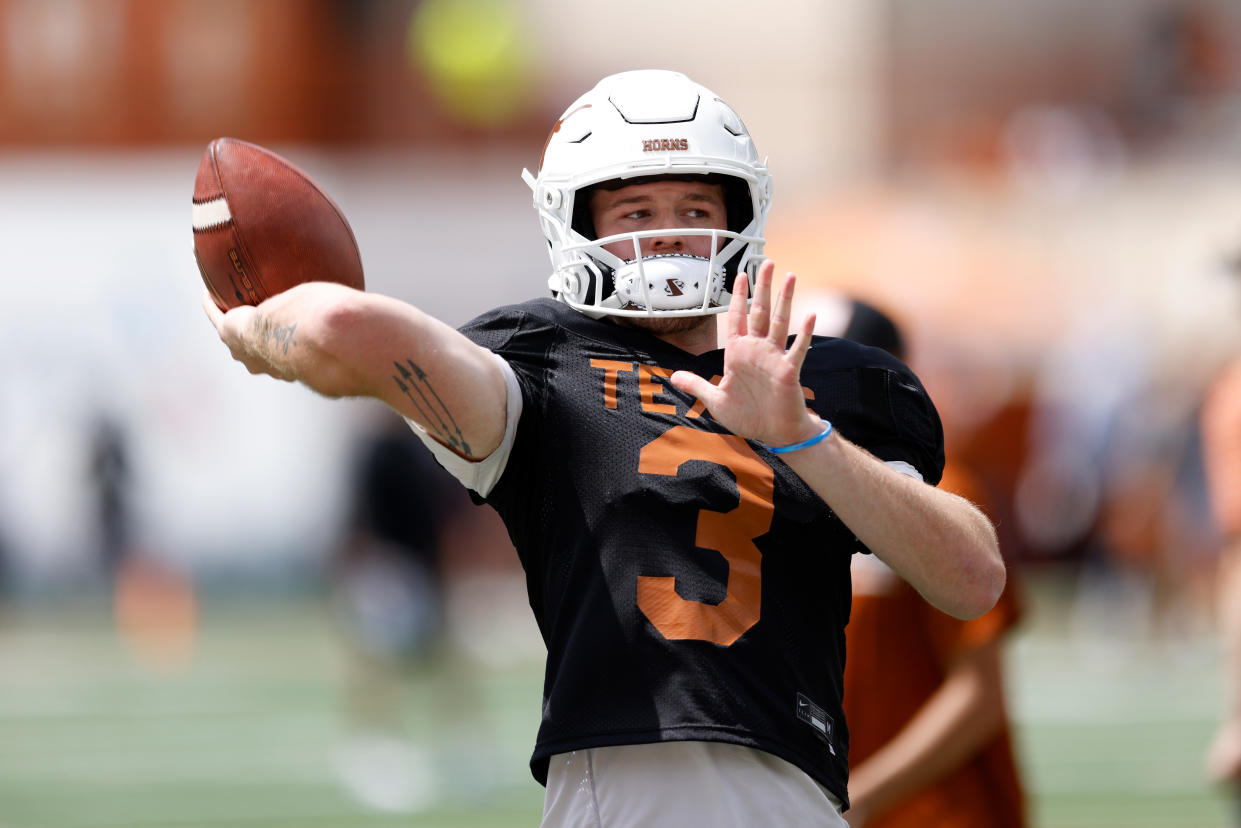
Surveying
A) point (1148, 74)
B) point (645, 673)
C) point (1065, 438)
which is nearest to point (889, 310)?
point (645, 673)

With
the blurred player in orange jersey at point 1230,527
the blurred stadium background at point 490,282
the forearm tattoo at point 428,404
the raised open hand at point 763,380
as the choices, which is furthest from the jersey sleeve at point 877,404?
the blurred stadium background at point 490,282

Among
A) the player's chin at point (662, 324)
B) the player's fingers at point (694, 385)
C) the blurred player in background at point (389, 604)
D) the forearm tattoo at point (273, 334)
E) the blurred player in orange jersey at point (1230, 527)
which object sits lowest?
the blurred player in background at point (389, 604)

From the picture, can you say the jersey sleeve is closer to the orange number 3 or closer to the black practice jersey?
the black practice jersey

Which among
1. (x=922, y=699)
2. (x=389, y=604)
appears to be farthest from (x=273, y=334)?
(x=389, y=604)

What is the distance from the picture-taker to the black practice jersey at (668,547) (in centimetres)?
250

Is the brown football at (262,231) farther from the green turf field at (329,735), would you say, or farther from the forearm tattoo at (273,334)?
the green turf field at (329,735)

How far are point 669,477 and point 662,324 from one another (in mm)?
306

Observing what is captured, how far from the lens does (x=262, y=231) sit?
2609 millimetres

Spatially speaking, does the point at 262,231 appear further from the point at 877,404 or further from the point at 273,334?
the point at 877,404

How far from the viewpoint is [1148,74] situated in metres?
21.4

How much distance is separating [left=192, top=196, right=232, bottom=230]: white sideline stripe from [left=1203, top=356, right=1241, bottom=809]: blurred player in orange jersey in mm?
2610

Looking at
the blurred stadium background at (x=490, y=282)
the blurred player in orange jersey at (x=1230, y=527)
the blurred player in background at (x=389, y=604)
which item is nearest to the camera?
the blurred player in orange jersey at (x=1230, y=527)

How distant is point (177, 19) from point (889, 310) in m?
19.1

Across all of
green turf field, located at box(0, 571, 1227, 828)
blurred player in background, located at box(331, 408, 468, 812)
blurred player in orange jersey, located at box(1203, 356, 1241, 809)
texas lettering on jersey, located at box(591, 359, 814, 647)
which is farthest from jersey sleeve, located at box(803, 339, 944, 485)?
blurred player in background, located at box(331, 408, 468, 812)
